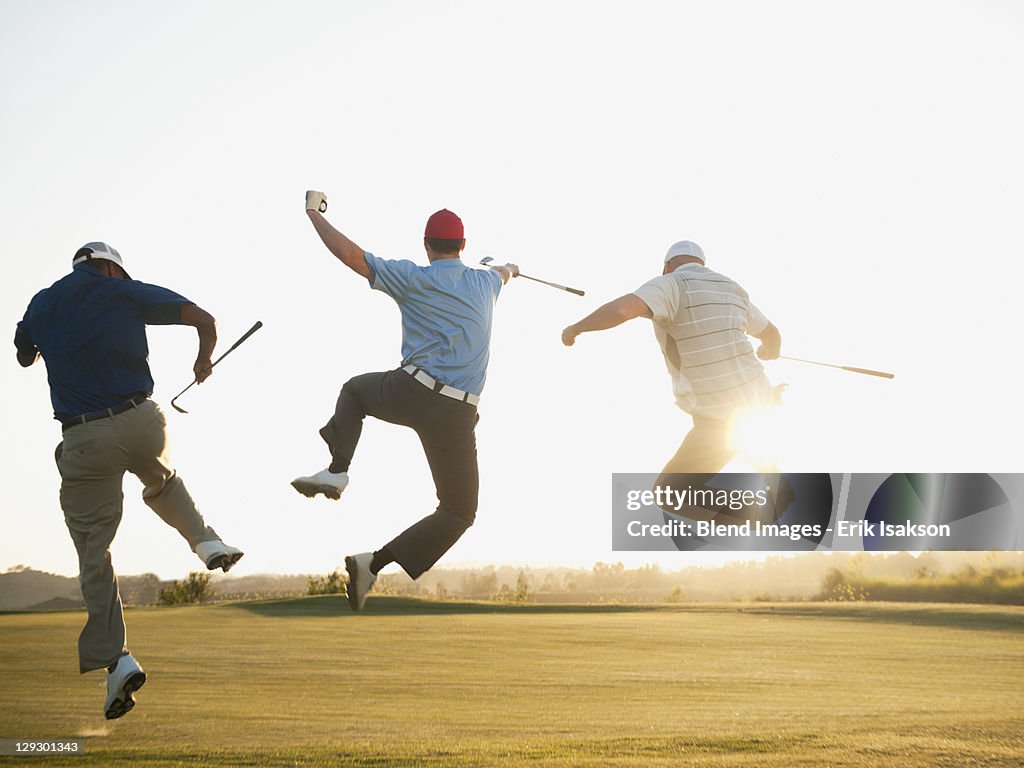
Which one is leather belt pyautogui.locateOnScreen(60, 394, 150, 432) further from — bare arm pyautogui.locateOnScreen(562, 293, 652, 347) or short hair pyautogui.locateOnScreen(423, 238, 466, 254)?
bare arm pyautogui.locateOnScreen(562, 293, 652, 347)

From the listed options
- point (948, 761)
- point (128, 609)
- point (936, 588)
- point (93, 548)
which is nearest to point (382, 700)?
point (948, 761)

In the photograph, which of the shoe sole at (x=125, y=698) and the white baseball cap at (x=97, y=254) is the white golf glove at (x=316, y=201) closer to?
the white baseball cap at (x=97, y=254)

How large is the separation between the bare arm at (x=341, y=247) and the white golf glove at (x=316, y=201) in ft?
0.13

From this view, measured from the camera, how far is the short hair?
335 inches

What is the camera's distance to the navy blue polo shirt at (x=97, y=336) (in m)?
8.88

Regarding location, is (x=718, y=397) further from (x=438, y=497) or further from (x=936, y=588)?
(x=936, y=588)

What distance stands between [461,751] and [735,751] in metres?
4.12

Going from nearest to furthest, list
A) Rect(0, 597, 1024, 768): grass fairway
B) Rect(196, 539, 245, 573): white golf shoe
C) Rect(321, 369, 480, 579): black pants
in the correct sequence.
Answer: Rect(321, 369, 480, 579): black pants → Rect(196, 539, 245, 573): white golf shoe → Rect(0, 597, 1024, 768): grass fairway

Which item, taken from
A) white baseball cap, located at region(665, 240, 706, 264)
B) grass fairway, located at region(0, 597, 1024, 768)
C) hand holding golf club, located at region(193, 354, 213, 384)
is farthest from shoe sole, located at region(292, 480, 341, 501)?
grass fairway, located at region(0, 597, 1024, 768)

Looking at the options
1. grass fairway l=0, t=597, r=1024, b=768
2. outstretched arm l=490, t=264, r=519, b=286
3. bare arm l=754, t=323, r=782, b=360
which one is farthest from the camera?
grass fairway l=0, t=597, r=1024, b=768

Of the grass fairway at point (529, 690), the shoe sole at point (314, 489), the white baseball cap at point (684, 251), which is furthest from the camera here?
the grass fairway at point (529, 690)

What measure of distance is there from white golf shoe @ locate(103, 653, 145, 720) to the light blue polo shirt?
10.6ft

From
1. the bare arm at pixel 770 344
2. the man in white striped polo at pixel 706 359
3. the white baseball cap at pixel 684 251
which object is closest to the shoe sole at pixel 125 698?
the man in white striped polo at pixel 706 359

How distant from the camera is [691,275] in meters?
9.24
